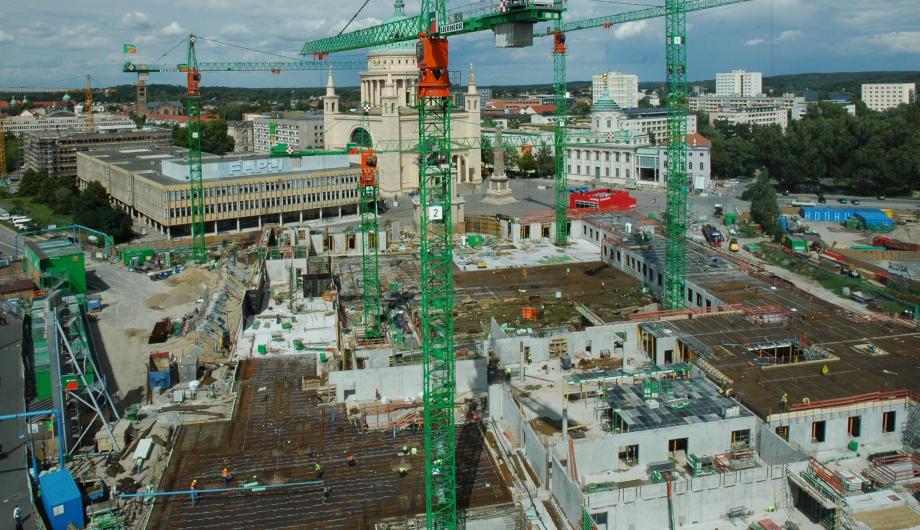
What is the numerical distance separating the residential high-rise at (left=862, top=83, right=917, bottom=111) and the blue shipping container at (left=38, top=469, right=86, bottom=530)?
158353 mm

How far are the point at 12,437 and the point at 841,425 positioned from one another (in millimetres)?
23877

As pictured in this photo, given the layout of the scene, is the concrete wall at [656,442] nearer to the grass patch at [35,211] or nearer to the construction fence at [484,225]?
the construction fence at [484,225]

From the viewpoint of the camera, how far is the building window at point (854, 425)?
2398cm

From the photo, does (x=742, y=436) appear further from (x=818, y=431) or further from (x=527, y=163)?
(x=527, y=163)

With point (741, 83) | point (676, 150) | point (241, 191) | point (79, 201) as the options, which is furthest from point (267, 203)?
point (741, 83)

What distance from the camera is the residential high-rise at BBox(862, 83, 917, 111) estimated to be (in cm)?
15350

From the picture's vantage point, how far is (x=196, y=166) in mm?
57781

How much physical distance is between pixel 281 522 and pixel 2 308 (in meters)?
23.3

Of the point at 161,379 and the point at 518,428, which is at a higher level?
the point at 161,379

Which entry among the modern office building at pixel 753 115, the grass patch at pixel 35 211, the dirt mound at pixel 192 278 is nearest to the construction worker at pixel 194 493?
the dirt mound at pixel 192 278

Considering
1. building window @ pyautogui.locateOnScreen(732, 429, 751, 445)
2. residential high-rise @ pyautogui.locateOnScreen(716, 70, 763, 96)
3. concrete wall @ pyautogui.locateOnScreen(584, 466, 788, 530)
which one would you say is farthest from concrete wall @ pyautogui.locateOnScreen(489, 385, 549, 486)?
residential high-rise @ pyautogui.locateOnScreen(716, 70, 763, 96)

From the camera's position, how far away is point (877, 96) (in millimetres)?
159000

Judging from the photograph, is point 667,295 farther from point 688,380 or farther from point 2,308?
point 2,308

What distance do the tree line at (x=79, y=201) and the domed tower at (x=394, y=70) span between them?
27338 mm
